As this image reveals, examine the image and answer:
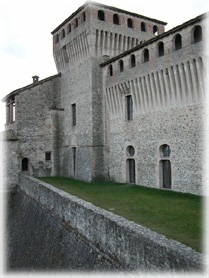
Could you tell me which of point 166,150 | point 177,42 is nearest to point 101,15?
point 177,42

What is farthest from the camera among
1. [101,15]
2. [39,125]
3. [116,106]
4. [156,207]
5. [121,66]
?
[39,125]

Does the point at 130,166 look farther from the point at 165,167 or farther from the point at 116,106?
the point at 116,106

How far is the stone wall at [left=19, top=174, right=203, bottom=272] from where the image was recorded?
17.5 feet

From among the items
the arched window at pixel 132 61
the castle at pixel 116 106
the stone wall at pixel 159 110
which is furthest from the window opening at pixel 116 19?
the arched window at pixel 132 61

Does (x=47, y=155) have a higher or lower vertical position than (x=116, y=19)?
lower

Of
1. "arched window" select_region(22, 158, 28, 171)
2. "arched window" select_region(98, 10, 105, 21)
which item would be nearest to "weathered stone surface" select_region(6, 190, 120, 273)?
"arched window" select_region(22, 158, 28, 171)

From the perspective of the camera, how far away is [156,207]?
10680 mm

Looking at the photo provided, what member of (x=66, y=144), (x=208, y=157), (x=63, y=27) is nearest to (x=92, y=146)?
(x=66, y=144)

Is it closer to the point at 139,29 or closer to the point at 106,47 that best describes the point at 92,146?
the point at 106,47

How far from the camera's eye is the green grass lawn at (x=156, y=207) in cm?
776

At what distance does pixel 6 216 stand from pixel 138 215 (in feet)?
35.9

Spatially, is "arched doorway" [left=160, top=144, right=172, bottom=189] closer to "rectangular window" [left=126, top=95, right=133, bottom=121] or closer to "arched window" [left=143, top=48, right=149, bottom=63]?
"rectangular window" [left=126, top=95, right=133, bottom=121]

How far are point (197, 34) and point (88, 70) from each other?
804 centimetres

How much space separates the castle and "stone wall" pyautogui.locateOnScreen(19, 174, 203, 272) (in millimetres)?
5468
